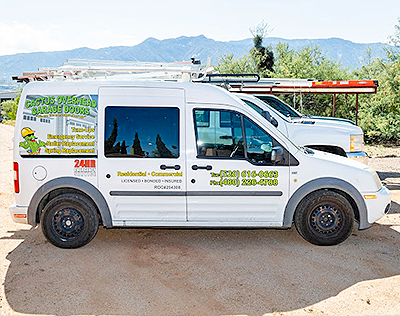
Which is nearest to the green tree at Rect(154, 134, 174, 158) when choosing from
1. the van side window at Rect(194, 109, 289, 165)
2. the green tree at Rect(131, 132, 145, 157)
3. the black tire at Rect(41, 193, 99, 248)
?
the green tree at Rect(131, 132, 145, 157)

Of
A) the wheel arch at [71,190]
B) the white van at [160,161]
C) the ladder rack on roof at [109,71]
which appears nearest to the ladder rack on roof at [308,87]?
the ladder rack on roof at [109,71]

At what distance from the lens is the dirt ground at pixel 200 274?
4348 millimetres

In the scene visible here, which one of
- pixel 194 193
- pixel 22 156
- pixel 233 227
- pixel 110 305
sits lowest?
pixel 110 305

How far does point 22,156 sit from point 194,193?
7.44ft

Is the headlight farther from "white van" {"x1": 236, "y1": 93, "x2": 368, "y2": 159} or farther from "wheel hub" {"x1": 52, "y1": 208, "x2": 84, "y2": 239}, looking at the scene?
"wheel hub" {"x1": 52, "y1": 208, "x2": 84, "y2": 239}

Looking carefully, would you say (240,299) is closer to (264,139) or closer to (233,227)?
(233,227)

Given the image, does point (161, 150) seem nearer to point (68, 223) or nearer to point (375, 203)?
point (68, 223)

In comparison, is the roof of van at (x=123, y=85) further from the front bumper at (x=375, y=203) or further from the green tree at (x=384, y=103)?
the green tree at (x=384, y=103)

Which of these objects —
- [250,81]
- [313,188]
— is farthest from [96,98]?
[250,81]

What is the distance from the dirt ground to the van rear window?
134cm

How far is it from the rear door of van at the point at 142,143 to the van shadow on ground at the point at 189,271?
2.71 ft

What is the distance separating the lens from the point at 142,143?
18.6 feet

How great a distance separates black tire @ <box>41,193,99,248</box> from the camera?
5.77 metres

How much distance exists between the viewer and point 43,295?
15.0 feet
